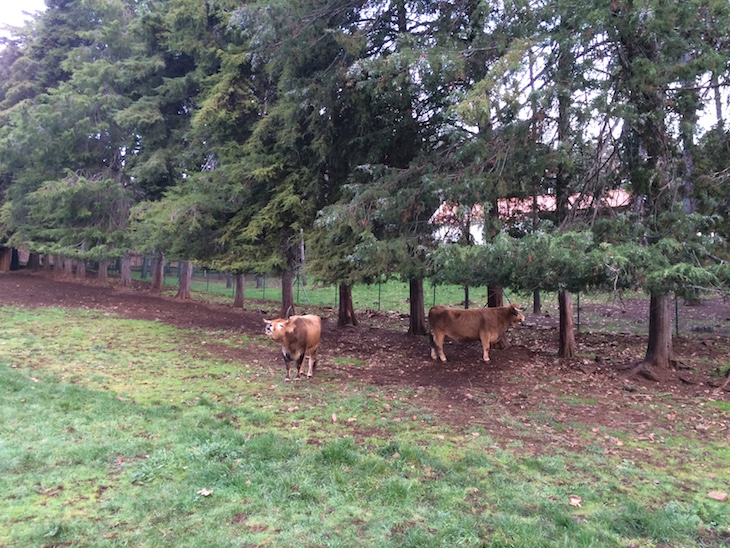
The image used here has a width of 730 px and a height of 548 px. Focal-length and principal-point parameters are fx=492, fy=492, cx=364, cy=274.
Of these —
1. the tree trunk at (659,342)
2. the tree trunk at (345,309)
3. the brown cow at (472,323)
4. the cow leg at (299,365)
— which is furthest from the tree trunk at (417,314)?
the tree trunk at (659,342)

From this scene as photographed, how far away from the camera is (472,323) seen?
1036 centimetres

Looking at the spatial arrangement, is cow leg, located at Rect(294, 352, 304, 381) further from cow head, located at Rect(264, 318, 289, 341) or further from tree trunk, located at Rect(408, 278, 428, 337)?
tree trunk, located at Rect(408, 278, 428, 337)

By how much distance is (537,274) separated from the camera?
7137 millimetres

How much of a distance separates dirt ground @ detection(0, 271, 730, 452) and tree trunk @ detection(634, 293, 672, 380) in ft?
0.85

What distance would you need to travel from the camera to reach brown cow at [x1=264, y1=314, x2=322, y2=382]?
319 inches

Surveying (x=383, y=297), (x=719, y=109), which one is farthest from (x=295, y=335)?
(x=383, y=297)

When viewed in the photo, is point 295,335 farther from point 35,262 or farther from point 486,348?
point 35,262

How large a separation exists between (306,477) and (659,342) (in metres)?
7.47

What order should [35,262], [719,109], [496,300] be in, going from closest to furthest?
[719,109] → [496,300] → [35,262]

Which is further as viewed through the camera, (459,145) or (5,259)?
(5,259)

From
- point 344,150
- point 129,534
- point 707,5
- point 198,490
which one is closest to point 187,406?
point 198,490

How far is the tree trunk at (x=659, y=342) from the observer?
890 cm

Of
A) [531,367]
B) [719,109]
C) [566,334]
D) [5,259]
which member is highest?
[719,109]

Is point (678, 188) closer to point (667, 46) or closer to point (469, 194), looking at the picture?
point (667, 46)
